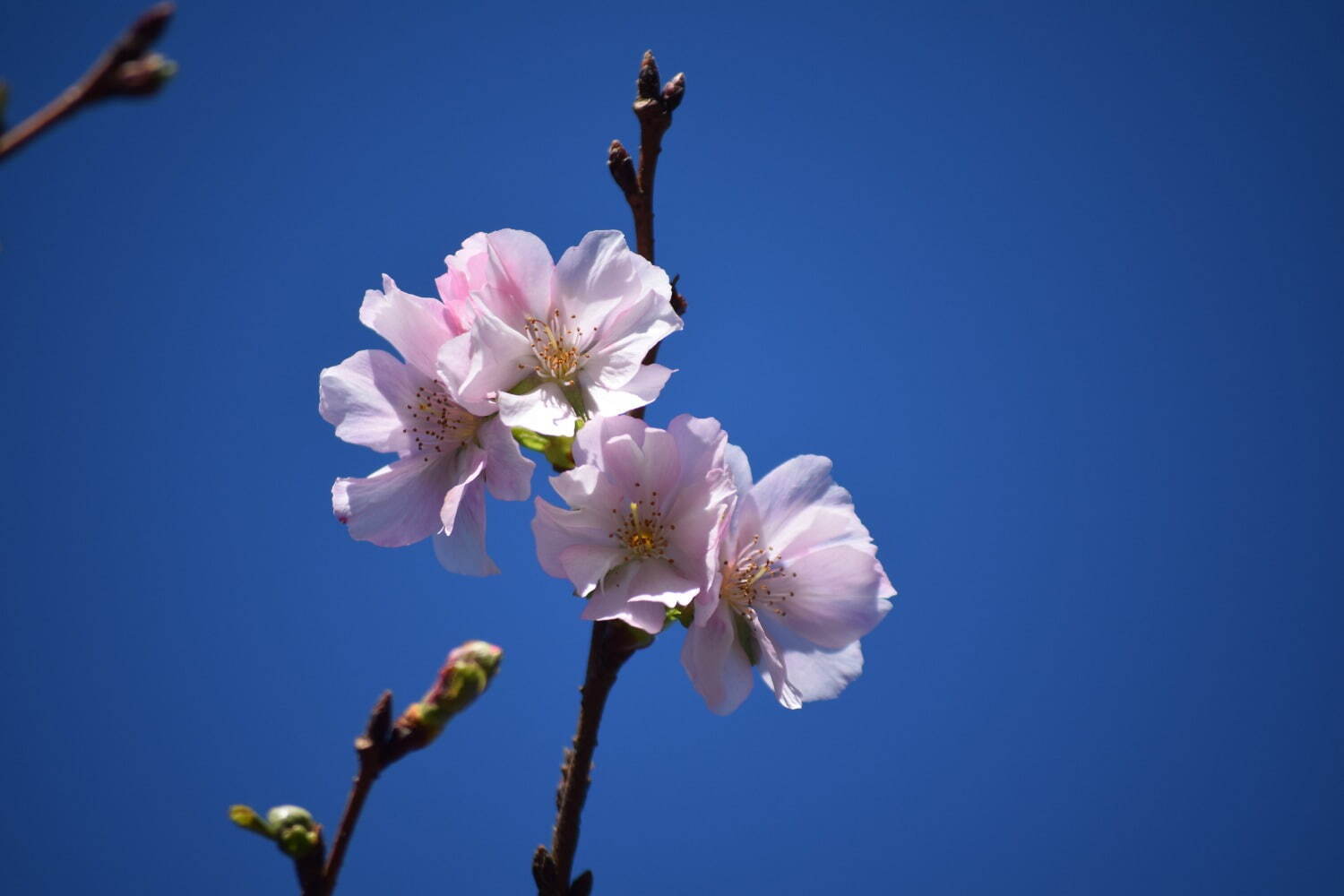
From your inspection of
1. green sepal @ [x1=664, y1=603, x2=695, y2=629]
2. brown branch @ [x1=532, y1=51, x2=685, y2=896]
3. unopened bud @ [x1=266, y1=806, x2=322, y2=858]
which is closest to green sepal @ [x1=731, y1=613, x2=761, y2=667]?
green sepal @ [x1=664, y1=603, x2=695, y2=629]

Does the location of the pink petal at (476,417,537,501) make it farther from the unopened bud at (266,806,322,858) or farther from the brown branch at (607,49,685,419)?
the unopened bud at (266,806,322,858)

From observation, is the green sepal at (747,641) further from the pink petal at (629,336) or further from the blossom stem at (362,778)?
the blossom stem at (362,778)

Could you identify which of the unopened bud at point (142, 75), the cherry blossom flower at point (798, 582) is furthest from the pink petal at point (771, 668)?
the unopened bud at point (142, 75)

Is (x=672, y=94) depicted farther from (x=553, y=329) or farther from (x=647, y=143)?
(x=553, y=329)

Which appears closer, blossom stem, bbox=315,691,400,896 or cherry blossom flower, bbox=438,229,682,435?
blossom stem, bbox=315,691,400,896

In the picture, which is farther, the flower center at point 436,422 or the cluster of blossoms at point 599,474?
the flower center at point 436,422

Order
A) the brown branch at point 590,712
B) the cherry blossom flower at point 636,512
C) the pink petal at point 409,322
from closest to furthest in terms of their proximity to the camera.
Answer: the brown branch at point 590,712 < the cherry blossom flower at point 636,512 < the pink petal at point 409,322
